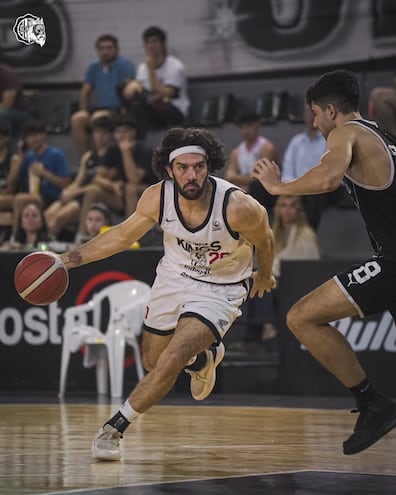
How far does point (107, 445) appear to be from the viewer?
255 inches

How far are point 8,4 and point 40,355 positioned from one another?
205 inches

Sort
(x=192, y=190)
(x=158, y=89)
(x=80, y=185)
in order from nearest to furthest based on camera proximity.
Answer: (x=192, y=190), (x=80, y=185), (x=158, y=89)

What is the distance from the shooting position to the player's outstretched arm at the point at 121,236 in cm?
706

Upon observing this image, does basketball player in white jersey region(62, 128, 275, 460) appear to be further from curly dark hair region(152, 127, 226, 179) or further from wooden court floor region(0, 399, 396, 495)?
wooden court floor region(0, 399, 396, 495)

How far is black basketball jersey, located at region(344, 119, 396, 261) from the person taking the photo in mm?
6312

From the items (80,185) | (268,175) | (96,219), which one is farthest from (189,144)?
(80,185)

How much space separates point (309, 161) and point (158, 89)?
2.16 metres

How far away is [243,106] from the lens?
46.2 feet

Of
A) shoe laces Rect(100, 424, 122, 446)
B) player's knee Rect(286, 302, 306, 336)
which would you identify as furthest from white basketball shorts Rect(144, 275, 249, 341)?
shoe laces Rect(100, 424, 122, 446)

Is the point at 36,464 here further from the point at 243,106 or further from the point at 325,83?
the point at 243,106

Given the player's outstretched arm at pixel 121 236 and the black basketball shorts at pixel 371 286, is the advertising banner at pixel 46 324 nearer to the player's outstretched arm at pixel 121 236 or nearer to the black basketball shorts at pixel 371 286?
the player's outstretched arm at pixel 121 236

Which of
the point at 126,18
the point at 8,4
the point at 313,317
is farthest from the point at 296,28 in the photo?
the point at 313,317

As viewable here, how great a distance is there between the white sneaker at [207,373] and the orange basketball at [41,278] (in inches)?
40.1

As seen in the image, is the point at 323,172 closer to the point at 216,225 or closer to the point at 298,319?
the point at 298,319
